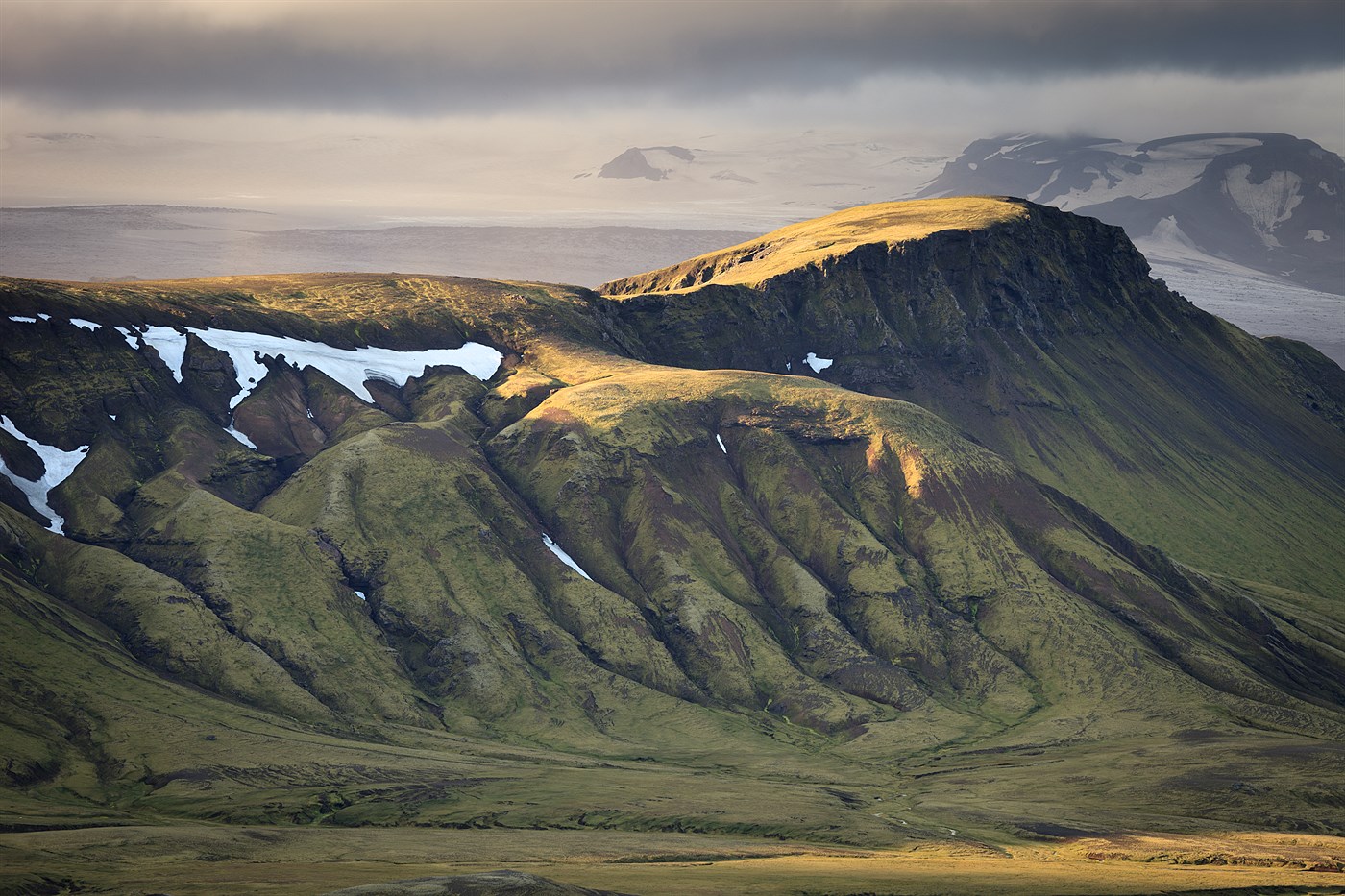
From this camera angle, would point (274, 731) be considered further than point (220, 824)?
Yes

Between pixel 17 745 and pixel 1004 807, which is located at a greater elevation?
pixel 17 745

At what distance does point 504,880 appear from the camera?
12812cm

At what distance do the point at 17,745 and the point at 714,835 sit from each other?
3399 inches

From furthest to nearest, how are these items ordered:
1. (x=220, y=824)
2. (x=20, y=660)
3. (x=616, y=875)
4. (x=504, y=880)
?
1. (x=20, y=660)
2. (x=220, y=824)
3. (x=616, y=875)
4. (x=504, y=880)

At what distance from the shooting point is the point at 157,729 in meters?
182

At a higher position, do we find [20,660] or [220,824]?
[20,660]

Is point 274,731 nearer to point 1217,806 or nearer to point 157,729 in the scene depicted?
point 157,729

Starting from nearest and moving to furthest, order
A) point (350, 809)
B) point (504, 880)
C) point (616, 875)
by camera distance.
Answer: point (504, 880) → point (616, 875) → point (350, 809)

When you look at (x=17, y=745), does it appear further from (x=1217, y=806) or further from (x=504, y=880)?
(x=1217, y=806)

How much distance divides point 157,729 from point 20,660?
21199mm

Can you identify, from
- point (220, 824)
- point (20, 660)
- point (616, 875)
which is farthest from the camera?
point (20, 660)

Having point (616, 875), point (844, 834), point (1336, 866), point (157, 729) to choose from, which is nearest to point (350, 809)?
point (157, 729)

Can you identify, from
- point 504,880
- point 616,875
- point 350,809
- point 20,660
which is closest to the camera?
point 504,880

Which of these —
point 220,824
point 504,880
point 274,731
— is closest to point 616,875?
point 504,880
